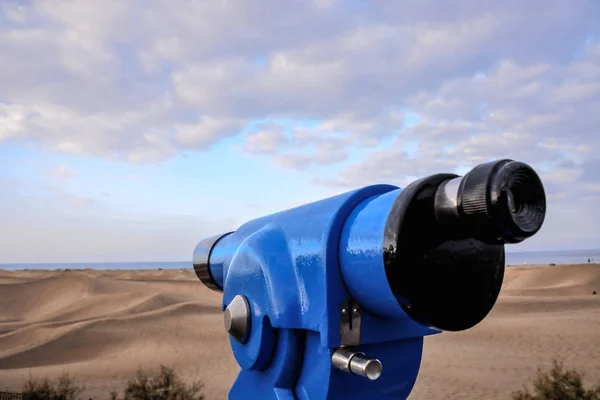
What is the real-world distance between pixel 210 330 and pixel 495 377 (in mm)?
10652

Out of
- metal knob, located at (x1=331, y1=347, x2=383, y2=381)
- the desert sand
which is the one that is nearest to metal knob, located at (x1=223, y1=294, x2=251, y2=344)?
metal knob, located at (x1=331, y1=347, x2=383, y2=381)

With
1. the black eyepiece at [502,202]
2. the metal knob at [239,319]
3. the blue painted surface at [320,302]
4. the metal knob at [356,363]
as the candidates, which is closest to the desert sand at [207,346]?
the metal knob at [239,319]

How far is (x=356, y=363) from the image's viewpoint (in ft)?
5.58

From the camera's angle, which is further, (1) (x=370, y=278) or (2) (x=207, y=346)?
(2) (x=207, y=346)

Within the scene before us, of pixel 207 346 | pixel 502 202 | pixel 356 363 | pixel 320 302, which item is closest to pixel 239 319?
pixel 320 302

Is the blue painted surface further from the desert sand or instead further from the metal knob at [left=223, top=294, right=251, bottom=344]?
the desert sand

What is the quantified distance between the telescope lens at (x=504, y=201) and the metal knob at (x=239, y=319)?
1.22 meters

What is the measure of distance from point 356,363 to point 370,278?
309 millimetres

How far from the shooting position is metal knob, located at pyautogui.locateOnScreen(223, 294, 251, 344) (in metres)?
2.26

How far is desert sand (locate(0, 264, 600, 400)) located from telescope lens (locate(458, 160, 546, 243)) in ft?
31.0

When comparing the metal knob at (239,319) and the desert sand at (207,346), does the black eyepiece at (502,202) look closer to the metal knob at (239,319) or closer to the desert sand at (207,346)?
the metal knob at (239,319)

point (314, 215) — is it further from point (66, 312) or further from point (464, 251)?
point (66, 312)

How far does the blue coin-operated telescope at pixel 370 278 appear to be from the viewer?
141 centimetres

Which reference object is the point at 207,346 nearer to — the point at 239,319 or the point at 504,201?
the point at 239,319
